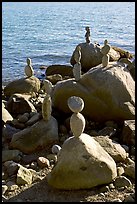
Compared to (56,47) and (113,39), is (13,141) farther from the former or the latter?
(113,39)

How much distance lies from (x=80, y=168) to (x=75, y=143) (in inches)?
9.1

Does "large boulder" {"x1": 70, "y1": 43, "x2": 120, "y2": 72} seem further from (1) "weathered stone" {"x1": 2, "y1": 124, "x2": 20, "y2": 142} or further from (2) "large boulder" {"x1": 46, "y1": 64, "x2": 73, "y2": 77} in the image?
(1) "weathered stone" {"x1": 2, "y1": 124, "x2": 20, "y2": 142}

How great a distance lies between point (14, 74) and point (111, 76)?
572cm

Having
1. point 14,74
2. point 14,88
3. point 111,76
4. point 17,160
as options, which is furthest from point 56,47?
point 17,160

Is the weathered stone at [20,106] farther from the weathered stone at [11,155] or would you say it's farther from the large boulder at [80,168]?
the large boulder at [80,168]

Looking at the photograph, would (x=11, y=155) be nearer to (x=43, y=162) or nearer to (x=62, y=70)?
(x=43, y=162)

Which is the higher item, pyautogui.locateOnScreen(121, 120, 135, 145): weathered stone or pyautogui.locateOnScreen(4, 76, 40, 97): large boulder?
pyautogui.locateOnScreen(4, 76, 40, 97): large boulder

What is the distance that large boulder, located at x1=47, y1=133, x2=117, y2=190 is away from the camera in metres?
4.11

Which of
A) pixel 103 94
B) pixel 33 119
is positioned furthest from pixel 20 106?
pixel 103 94

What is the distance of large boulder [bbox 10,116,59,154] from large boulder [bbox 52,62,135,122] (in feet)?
2.52

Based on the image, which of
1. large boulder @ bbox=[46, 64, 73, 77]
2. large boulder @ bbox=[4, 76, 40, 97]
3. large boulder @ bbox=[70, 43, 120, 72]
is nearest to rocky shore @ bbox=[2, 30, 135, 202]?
large boulder @ bbox=[4, 76, 40, 97]

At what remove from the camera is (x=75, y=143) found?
4203 mm

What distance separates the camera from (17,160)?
4.98m

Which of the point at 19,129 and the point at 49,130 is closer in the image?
the point at 49,130
